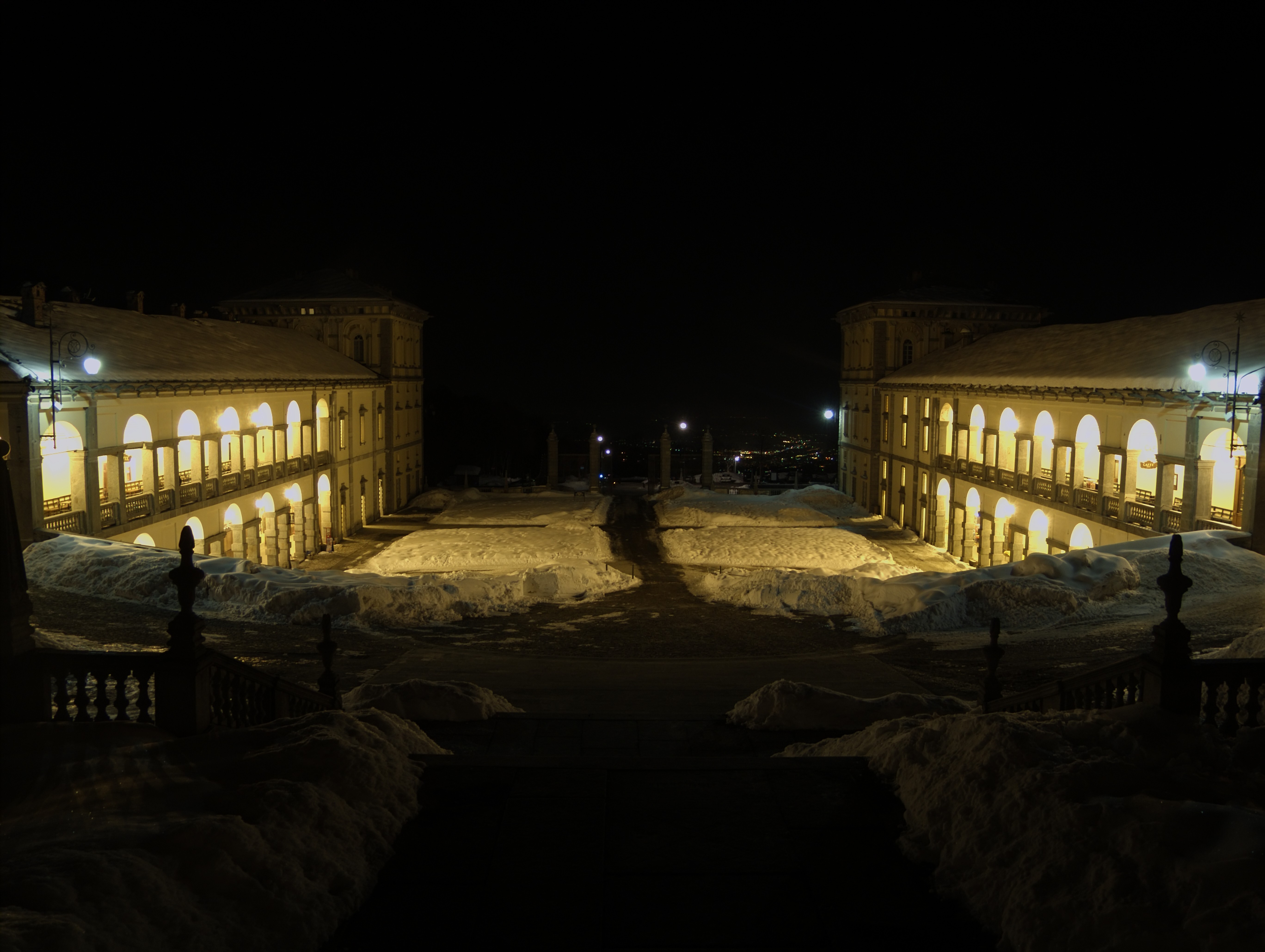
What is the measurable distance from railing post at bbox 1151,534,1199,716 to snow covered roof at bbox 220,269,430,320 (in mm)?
45882

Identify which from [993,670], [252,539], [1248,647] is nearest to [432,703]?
[993,670]

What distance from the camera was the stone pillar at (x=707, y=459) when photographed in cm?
5178

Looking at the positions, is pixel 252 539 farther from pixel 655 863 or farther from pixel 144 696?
pixel 655 863

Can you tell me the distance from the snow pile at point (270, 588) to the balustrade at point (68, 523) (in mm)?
1909

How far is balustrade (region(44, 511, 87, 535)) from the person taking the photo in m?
20.7

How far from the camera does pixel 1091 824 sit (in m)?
5.34

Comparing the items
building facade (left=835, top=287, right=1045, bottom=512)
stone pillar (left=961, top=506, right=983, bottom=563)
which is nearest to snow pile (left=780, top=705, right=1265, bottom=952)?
stone pillar (left=961, top=506, right=983, bottom=563)

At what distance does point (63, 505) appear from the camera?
2438 cm

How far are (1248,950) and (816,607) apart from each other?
17.6 m

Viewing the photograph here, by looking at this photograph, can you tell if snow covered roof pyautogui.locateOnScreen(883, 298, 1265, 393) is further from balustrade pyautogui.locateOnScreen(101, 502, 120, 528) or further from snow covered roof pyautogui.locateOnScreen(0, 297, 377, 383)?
balustrade pyautogui.locateOnScreen(101, 502, 120, 528)

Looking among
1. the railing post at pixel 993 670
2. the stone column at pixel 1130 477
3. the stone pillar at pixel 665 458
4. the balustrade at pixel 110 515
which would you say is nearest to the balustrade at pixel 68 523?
the balustrade at pixel 110 515

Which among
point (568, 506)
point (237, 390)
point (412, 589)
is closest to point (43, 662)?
point (412, 589)

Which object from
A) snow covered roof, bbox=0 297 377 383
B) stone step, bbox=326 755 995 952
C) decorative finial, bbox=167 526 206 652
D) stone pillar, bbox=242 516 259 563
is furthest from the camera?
stone pillar, bbox=242 516 259 563

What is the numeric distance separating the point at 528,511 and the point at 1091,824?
39.5m
